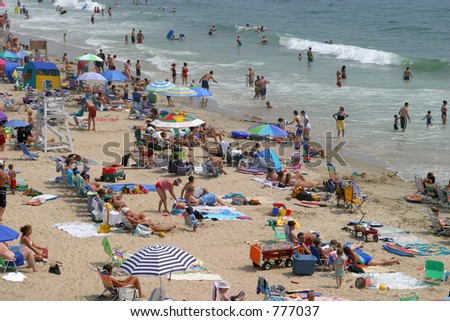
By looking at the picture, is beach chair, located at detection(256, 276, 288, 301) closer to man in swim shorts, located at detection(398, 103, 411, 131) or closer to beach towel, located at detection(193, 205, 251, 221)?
beach towel, located at detection(193, 205, 251, 221)

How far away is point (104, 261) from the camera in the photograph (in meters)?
12.4

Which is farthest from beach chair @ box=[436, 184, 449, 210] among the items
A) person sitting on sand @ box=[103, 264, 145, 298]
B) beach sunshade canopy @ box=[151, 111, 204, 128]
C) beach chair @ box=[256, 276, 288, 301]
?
person sitting on sand @ box=[103, 264, 145, 298]

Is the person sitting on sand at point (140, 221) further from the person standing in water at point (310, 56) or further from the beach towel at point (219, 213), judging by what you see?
the person standing in water at point (310, 56)

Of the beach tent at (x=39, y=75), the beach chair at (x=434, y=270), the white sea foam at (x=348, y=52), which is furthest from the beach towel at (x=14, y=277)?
the white sea foam at (x=348, y=52)

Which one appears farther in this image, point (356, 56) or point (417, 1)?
point (417, 1)

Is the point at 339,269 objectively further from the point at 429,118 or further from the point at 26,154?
the point at 429,118

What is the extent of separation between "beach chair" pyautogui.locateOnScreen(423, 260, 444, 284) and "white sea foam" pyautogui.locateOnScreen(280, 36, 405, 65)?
29.9 m

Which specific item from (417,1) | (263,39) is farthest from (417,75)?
(417,1)

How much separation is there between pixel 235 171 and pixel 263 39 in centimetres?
3057

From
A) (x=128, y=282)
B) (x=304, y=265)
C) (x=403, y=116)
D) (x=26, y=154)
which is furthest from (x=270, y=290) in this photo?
(x=403, y=116)

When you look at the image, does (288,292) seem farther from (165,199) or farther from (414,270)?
(165,199)

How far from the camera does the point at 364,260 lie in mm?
13102

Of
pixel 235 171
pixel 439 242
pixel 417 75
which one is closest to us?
pixel 439 242

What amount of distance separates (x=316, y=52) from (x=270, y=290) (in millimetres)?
35918
